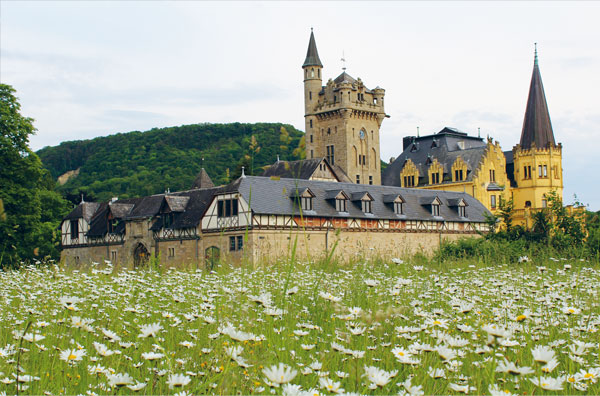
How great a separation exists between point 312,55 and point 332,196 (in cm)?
3312

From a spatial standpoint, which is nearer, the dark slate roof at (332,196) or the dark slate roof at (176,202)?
the dark slate roof at (332,196)

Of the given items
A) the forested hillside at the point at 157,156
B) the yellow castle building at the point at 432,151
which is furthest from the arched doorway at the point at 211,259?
the forested hillside at the point at 157,156

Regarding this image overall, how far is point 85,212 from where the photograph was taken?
164 ft

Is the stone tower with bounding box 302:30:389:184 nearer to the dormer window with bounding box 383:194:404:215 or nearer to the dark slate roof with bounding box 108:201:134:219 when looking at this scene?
the dormer window with bounding box 383:194:404:215

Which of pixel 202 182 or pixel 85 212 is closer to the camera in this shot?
pixel 85 212

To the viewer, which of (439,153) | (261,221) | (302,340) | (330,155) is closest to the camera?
(302,340)

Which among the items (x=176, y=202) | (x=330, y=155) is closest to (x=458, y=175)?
(x=330, y=155)

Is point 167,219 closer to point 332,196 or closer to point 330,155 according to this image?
point 332,196

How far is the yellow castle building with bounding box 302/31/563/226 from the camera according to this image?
63.2m

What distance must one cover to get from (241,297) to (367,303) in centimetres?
140

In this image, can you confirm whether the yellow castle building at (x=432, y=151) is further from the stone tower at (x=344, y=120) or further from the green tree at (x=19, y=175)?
the green tree at (x=19, y=175)

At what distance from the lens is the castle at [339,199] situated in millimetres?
37812

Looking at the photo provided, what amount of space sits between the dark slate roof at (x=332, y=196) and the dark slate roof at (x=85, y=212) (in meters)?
16.7

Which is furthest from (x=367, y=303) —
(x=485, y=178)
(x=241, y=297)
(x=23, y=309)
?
(x=485, y=178)
